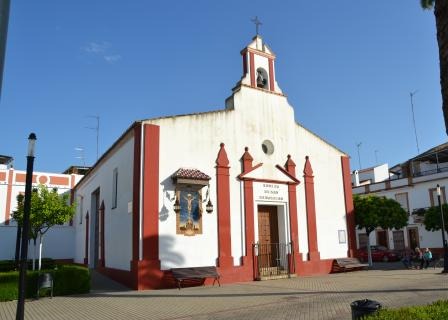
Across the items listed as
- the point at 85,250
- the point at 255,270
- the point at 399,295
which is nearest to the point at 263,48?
the point at 255,270

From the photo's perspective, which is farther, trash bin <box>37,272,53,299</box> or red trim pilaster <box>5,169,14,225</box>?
red trim pilaster <box>5,169,14,225</box>

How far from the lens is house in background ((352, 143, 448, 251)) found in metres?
33.4

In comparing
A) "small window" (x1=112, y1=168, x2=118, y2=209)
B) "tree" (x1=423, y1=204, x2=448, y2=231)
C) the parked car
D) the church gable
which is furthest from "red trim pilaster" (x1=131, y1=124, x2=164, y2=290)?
the parked car

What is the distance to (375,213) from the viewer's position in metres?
21.4

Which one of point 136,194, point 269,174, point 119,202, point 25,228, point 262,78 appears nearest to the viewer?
point 25,228

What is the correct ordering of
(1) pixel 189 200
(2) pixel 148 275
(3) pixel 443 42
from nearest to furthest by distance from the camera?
(3) pixel 443 42 → (2) pixel 148 275 → (1) pixel 189 200

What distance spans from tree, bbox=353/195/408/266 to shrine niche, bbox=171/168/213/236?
9.55 meters

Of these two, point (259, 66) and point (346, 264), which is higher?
point (259, 66)

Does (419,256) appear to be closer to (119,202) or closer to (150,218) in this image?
(150,218)

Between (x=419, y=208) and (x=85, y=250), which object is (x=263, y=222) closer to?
(x=85, y=250)

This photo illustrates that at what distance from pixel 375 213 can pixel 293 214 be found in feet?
18.2

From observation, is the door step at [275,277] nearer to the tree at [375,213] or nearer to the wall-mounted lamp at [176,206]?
the wall-mounted lamp at [176,206]

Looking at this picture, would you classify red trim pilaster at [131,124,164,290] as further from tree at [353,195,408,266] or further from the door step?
tree at [353,195,408,266]

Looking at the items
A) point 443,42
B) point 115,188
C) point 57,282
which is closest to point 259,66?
point 115,188
